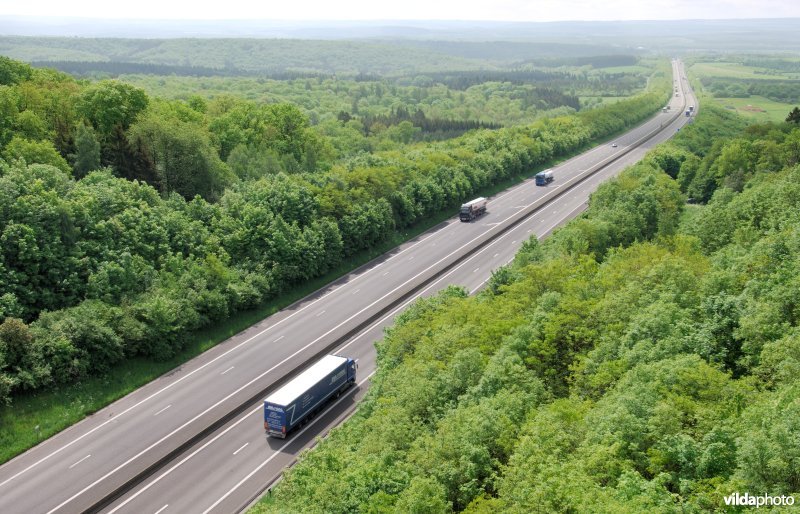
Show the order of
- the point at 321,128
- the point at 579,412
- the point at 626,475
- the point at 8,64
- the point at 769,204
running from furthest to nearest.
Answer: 1. the point at 321,128
2. the point at 8,64
3. the point at 769,204
4. the point at 579,412
5. the point at 626,475

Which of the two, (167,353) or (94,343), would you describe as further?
(167,353)

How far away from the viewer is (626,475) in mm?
23016

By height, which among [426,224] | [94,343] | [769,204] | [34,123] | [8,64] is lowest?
[426,224]

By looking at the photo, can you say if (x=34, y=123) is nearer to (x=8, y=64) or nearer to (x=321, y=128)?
(x=8, y=64)

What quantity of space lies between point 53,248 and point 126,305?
344 inches

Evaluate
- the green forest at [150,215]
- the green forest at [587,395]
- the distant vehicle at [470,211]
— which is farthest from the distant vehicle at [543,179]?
the green forest at [587,395]

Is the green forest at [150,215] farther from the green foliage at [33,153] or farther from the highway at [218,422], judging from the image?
the highway at [218,422]

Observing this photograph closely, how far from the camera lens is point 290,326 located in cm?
6506

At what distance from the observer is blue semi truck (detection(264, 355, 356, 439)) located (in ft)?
152

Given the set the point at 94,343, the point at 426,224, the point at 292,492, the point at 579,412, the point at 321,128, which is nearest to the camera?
the point at 579,412

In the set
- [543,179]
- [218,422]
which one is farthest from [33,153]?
[543,179]

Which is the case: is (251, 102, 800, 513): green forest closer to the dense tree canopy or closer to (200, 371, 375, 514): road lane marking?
(200, 371, 375, 514): road lane marking

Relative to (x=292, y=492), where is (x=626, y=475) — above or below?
above

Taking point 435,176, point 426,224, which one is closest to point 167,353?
point 426,224
